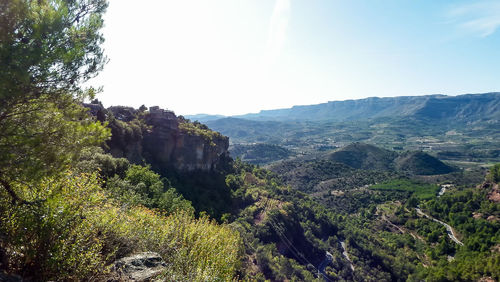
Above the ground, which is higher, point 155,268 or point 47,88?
point 47,88

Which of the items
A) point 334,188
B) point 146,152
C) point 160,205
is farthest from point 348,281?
point 334,188

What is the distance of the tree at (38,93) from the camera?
240 inches

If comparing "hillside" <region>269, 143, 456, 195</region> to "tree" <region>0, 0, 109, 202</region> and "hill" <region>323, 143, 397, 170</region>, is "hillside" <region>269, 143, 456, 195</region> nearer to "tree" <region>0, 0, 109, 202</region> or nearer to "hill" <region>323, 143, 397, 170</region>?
"hill" <region>323, 143, 397, 170</region>

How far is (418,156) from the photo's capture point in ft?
523

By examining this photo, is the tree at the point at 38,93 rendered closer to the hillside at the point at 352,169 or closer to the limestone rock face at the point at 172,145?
the limestone rock face at the point at 172,145

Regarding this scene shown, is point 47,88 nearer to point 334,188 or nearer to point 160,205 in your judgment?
point 160,205

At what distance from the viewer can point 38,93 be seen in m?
6.96

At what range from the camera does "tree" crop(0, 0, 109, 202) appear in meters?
6.10

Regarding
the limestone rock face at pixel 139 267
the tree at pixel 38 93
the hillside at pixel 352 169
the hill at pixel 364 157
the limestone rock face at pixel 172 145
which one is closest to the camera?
the tree at pixel 38 93

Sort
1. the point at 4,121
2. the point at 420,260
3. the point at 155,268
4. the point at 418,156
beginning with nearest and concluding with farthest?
the point at 4,121 < the point at 155,268 < the point at 420,260 < the point at 418,156

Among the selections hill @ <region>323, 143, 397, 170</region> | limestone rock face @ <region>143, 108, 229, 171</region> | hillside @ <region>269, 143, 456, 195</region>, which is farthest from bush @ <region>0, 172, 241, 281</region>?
hill @ <region>323, 143, 397, 170</region>

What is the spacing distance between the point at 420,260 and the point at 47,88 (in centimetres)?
6757

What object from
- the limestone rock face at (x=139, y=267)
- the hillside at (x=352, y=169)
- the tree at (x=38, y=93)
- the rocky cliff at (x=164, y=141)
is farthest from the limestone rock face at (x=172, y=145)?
the hillside at (x=352, y=169)

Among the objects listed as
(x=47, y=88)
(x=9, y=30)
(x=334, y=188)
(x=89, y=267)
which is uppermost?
(x=9, y=30)
